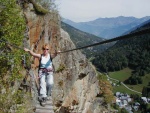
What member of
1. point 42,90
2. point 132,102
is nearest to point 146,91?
point 132,102

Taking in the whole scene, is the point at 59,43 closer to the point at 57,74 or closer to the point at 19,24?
the point at 57,74

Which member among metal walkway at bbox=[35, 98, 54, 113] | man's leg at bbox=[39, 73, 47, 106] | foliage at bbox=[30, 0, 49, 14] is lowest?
metal walkway at bbox=[35, 98, 54, 113]

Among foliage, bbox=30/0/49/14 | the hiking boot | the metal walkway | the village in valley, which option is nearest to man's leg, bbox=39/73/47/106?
the hiking boot

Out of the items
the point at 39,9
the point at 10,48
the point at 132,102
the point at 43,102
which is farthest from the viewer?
the point at 132,102

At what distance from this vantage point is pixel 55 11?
32312 mm

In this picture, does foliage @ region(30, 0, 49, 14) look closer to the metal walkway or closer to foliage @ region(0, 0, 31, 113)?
foliage @ region(0, 0, 31, 113)

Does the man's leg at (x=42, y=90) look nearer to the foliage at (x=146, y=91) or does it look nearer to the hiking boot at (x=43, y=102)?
the hiking boot at (x=43, y=102)

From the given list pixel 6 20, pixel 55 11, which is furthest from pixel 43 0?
pixel 6 20

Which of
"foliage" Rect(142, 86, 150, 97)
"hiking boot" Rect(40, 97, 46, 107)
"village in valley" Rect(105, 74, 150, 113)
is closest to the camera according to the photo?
"hiking boot" Rect(40, 97, 46, 107)

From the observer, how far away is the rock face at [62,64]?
29.6 m

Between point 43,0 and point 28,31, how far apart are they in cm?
647

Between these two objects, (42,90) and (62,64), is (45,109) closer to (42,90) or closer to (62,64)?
(42,90)

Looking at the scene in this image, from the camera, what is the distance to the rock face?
97.2 ft

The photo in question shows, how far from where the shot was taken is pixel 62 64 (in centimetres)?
3222
